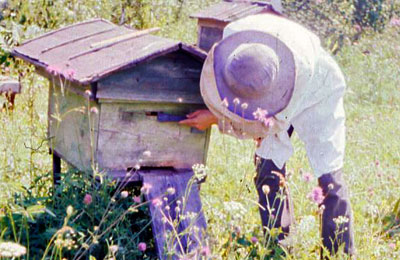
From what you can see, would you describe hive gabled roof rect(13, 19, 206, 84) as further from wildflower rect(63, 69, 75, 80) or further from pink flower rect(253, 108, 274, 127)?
pink flower rect(253, 108, 274, 127)

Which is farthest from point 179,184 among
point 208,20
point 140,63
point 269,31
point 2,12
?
point 2,12

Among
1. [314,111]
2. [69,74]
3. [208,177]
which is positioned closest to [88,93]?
[69,74]

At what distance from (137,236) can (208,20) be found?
5.78ft

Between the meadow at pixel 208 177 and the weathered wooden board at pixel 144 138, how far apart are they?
18 centimetres

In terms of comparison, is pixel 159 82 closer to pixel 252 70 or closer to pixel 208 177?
pixel 252 70

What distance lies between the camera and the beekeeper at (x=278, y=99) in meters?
3.18

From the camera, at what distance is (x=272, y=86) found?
322 cm

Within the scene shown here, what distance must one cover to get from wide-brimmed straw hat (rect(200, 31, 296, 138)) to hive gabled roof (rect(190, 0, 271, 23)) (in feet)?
3.45

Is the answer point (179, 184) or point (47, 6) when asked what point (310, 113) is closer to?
point (179, 184)

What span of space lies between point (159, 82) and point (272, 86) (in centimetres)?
73

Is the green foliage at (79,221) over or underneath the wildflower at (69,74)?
underneath

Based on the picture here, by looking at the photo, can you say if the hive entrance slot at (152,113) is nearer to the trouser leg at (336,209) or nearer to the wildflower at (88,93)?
the wildflower at (88,93)

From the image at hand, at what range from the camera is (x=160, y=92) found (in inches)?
142

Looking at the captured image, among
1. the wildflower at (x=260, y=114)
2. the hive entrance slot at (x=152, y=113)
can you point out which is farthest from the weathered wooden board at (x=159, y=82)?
the wildflower at (x=260, y=114)
